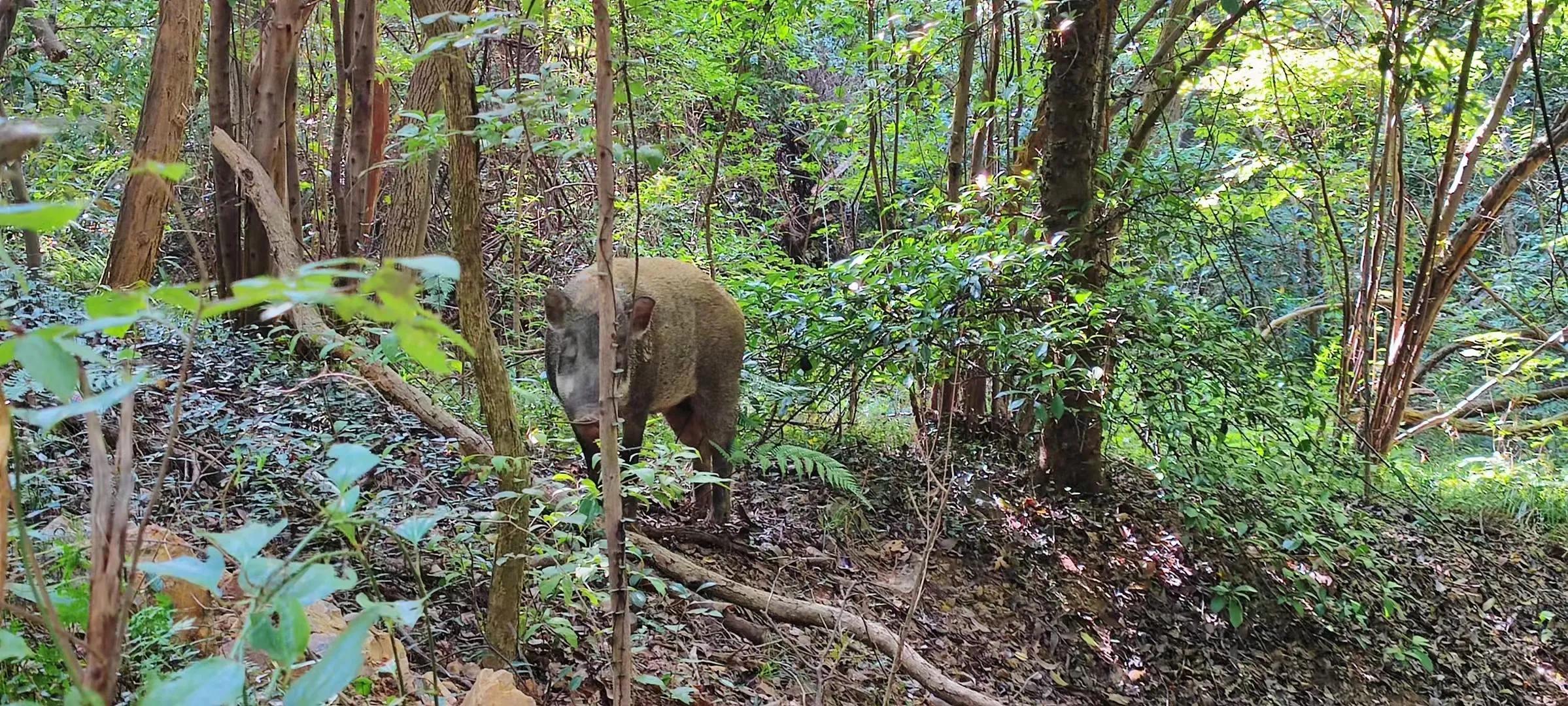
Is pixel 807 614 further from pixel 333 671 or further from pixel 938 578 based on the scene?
pixel 333 671

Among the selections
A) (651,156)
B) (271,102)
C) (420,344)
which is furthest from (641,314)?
(420,344)

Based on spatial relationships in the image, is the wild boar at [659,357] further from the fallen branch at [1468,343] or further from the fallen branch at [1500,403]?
the fallen branch at [1500,403]

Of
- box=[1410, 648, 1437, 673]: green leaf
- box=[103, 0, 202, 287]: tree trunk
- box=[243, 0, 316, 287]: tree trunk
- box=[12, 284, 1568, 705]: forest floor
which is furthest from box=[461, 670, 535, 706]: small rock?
box=[1410, 648, 1437, 673]: green leaf

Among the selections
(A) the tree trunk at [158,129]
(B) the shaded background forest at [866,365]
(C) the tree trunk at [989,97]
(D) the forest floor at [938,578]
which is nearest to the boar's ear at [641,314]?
(B) the shaded background forest at [866,365]

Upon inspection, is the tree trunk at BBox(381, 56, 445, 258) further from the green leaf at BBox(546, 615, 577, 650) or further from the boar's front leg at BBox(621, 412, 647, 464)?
the green leaf at BBox(546, 615, 577, 650)

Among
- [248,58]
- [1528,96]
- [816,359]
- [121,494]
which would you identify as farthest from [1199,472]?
[1528,96]

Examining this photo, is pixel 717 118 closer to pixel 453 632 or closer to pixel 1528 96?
pixel 453 632

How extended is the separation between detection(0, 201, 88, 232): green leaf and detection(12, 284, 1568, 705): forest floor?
240cm

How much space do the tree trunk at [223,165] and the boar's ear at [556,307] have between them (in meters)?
1.97

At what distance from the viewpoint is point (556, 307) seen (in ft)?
15.0

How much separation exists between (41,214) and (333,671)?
544 mm

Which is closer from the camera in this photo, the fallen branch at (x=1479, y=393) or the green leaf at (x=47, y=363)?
the green leaf at (x=47, y=363)

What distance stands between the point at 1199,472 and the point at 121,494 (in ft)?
19.2

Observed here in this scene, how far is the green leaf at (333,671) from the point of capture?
110 centimetres
